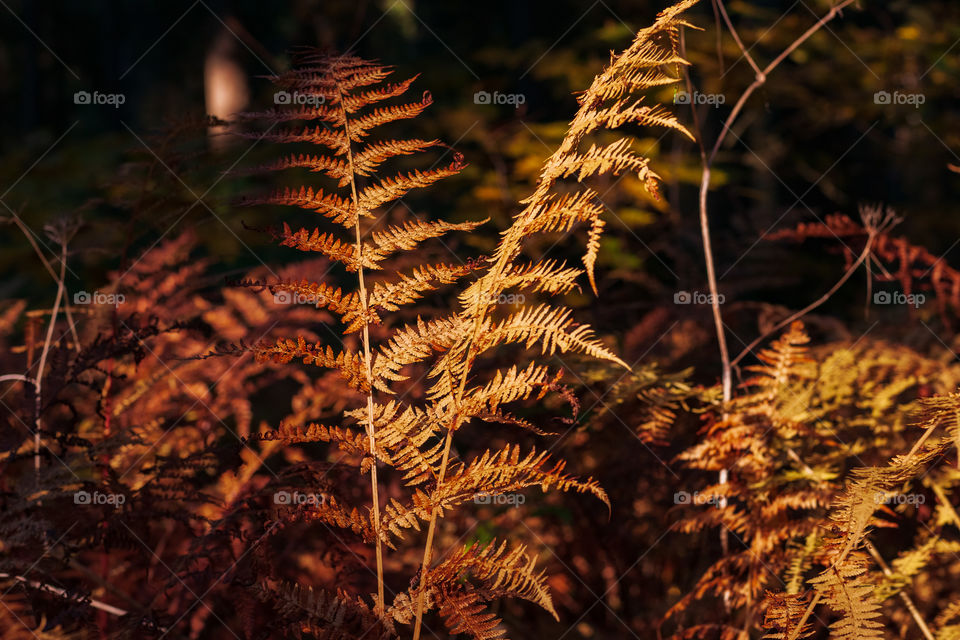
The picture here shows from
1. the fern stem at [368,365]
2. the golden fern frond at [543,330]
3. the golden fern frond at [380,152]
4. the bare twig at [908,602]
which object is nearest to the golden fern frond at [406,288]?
the fern stem at [368,365]

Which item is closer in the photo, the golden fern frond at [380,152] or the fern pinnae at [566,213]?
the fern pinnae at [566,213]

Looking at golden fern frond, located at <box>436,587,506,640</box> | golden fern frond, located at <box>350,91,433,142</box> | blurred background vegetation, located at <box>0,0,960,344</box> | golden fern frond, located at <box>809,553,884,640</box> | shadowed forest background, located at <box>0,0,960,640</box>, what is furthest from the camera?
blurred background vegetation, located at <box>0,0,960,344</box>

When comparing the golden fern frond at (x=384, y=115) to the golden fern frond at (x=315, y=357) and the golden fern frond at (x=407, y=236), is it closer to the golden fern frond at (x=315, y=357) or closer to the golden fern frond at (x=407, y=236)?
the golden fern frond at (x=407, y=236)

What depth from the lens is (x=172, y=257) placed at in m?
2.62

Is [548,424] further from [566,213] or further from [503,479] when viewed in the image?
[566,213]

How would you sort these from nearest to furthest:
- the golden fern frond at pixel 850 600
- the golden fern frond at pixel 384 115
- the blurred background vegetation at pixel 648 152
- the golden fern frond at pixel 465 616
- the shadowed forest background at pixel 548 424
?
the golden fern frond at pixel 850 600, the golden fern frond at pixel 465 616, the golden fern frond at pixel 384 115, the shadowed forest background at pixel 548 424, the blurred background vegetation at pixel 648 152

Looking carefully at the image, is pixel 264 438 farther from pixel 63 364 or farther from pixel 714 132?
pixel 714 132

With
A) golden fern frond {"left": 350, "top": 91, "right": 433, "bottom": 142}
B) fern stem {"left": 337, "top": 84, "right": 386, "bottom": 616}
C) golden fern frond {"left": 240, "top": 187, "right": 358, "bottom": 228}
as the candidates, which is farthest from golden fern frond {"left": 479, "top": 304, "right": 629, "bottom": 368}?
golden fern frond {"left": 350, "top": 91, "right": 433, "bottom": 142}

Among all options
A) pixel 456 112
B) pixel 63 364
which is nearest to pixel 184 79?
pixel 456 112

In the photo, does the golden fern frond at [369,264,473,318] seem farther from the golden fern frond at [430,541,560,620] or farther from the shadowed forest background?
the golden fern frond at [430,541,560,620]

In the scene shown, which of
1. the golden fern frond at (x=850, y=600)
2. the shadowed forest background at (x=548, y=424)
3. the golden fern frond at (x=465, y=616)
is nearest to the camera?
the golden fern frond at (x=850, y=600)

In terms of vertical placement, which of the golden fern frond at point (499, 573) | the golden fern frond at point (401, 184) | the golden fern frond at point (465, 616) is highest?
the golden fern frond at point (401, 184)

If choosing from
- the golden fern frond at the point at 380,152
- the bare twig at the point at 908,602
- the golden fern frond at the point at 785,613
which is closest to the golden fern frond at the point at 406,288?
the golden fern frond at the point at 380,152

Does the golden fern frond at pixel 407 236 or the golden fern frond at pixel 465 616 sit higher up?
the golden fern frond at pixel 407 236
